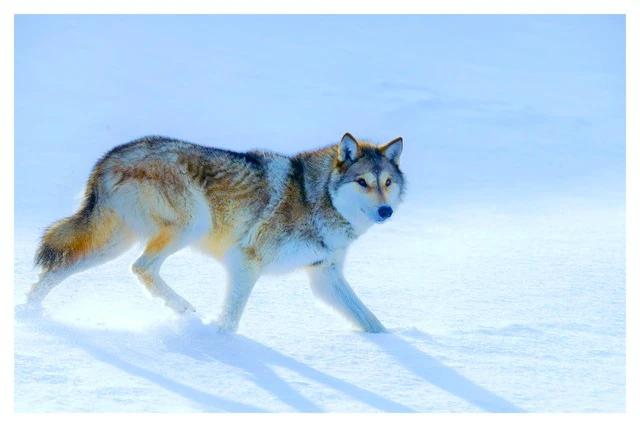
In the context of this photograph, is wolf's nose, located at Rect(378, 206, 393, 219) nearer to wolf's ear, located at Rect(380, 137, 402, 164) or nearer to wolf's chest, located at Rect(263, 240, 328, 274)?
wolf's chest, located at Rect(263, 240, 328, 274)

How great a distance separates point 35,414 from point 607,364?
4031 millimetres

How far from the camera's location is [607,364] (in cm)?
625

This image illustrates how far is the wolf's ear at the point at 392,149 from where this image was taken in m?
7.57

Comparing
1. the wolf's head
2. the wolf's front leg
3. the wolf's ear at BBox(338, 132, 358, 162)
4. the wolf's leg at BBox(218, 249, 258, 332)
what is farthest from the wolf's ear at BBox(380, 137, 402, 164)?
the wolf's leg at BBox(218, 249, 258, 332)

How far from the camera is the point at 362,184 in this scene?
7.21 meters

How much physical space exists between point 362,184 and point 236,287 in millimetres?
1390

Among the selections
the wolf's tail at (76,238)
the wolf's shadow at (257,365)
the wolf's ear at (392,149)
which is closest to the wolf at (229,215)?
the wolf's tail at (76,238)

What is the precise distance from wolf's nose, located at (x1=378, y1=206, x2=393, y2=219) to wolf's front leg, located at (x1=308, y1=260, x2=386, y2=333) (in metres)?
0.73

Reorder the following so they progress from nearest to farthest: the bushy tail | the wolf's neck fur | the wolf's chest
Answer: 1. the bushy tail
2. the wolf's chest
3. the wolf's neck fur

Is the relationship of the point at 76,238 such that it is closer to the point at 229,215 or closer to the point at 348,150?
the point at 229,215

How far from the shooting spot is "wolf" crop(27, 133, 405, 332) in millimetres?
6984

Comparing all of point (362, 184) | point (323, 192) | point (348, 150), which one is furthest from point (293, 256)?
point (348, 150)

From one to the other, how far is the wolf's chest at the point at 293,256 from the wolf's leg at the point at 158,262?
2.57 feet

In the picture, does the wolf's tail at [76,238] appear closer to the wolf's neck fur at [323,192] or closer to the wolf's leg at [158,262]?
the wolf's leg at [158,262]
